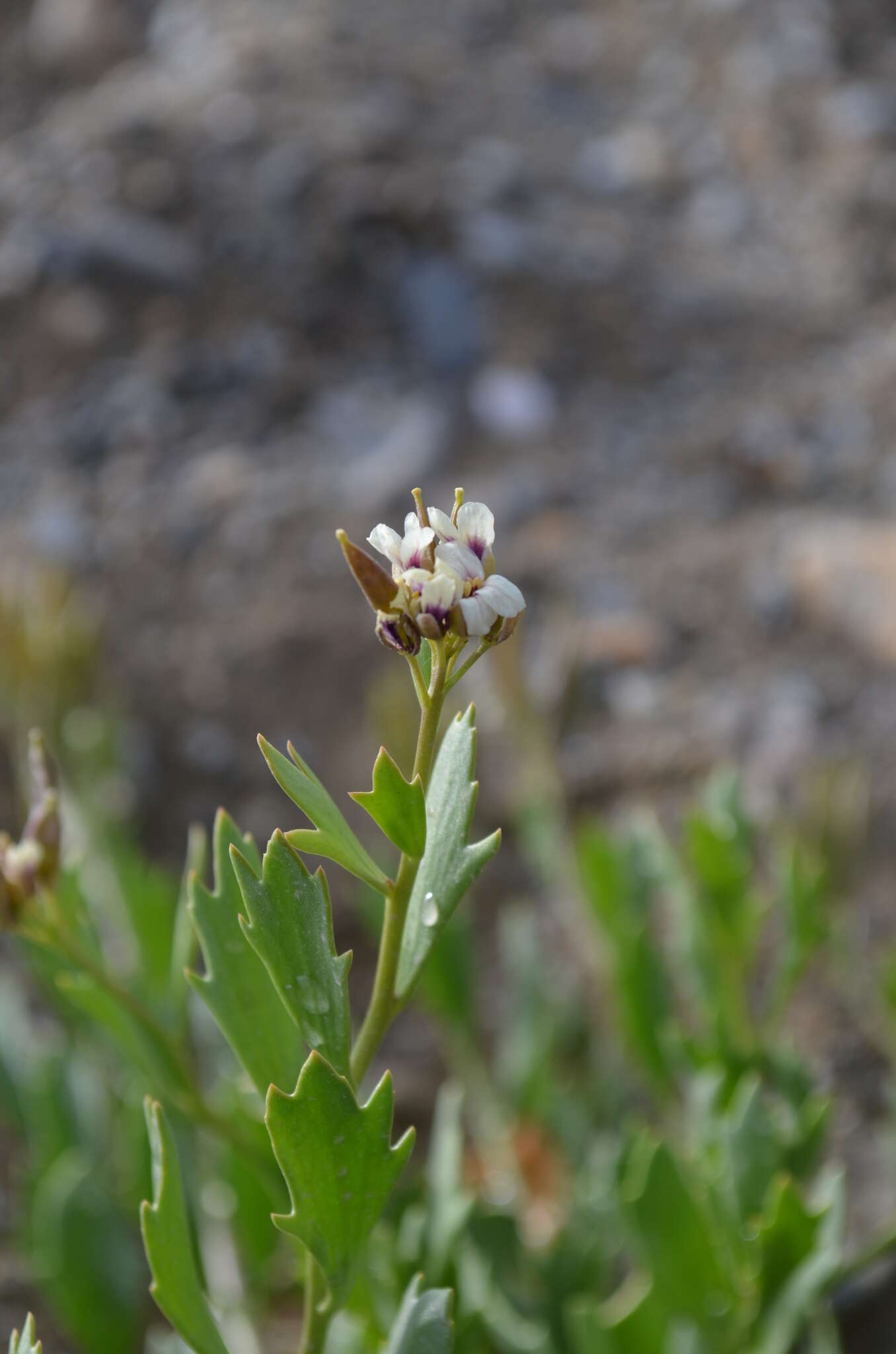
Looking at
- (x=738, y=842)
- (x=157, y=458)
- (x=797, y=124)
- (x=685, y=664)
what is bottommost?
(x=738, y=842)

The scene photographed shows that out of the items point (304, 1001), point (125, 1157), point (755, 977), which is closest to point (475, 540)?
point (304, 1001)

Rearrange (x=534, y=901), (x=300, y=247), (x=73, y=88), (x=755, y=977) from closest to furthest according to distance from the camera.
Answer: (x=755, y=977) → (x=534, y=901) → (x=300, y=247) → (x=73, y=88)

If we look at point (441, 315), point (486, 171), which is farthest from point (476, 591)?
point (486, 171)

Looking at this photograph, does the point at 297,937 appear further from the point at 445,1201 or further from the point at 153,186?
the point at 153,186

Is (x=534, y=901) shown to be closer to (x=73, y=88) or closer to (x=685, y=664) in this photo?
(x=685, y=664)

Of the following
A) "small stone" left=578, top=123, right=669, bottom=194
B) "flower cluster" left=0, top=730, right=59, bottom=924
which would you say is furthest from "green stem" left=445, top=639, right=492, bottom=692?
"small stone" left=578, top=123, right=669, bottom=194

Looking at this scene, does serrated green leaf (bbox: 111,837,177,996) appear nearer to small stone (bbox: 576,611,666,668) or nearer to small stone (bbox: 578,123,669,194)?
small stone (bbox: 576,611,666,668)
